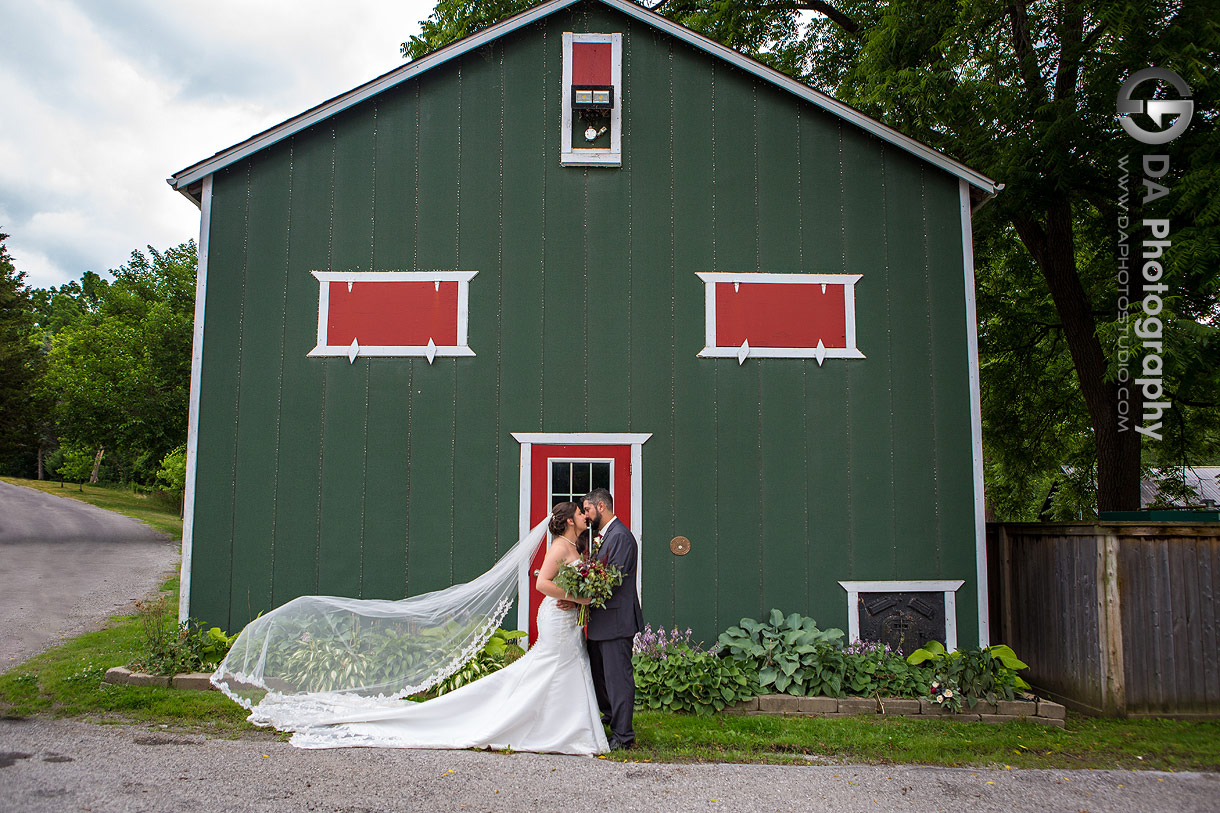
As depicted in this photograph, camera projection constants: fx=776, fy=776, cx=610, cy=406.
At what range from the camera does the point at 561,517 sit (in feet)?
21.0

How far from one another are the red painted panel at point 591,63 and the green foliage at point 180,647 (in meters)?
7.11

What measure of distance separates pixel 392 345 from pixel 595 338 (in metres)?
2.23

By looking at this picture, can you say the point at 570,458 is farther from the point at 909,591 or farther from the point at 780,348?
the point at 909,591

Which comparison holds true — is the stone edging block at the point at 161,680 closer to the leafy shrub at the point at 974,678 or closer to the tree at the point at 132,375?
the leafy shrub at the point at 974,678

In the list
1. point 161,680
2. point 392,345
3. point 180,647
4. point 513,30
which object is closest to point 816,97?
point 513,30

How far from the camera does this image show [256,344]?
8.49m

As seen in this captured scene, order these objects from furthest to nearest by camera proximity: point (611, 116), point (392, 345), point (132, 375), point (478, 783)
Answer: point (132, 375), point (611, 116), point (392, 345), point (478, 783)

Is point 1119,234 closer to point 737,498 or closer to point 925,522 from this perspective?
point 925,522

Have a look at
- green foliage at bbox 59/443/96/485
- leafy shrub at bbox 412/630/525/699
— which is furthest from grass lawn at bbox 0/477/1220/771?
green foliage at bbox 59/443/96/485

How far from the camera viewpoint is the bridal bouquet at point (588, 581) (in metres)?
6.14

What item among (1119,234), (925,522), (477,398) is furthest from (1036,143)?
(477,398)

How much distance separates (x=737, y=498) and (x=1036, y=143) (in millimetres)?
7217

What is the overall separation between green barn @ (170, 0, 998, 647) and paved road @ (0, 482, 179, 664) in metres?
4.17

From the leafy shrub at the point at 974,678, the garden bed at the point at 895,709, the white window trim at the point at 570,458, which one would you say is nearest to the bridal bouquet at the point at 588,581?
the garden bed at the point at 895,709
